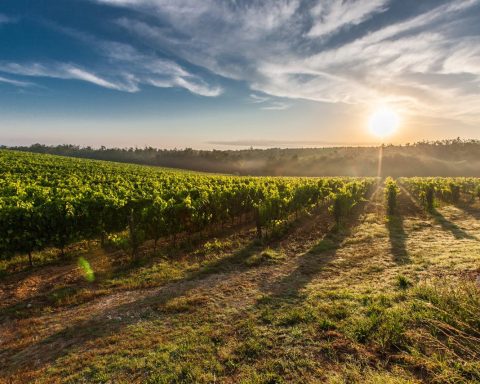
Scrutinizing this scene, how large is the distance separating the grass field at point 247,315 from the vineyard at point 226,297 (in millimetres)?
35

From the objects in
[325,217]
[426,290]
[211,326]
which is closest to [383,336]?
[426,290]

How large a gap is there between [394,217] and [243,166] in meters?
73.9

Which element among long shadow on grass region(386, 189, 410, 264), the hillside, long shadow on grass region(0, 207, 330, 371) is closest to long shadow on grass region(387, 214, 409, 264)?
long shadow on grass region(386, 189, 410, 264)

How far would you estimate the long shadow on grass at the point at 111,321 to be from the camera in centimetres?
614

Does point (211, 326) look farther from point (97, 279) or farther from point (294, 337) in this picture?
point (97, 279)

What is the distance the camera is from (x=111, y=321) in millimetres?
7352

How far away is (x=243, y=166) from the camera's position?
93250 mm

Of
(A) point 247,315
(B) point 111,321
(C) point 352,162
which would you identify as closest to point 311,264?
(A) point 247,315

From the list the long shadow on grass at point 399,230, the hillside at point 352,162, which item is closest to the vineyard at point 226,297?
the long shadow on grass at point 399,230

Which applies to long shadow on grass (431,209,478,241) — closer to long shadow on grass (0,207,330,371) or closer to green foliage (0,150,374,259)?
green foliage (0,150,374,259)

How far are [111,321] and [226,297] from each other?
3079 mm

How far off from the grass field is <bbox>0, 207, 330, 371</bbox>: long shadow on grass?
3 centimetres

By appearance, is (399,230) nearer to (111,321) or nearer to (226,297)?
(226,297)

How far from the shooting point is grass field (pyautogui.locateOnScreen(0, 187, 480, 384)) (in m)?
5.31
